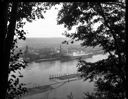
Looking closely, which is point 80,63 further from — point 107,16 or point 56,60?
point 56,60

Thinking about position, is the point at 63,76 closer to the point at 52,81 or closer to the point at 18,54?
the point at 52,81

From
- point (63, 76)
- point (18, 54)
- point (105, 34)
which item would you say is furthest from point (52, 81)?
point (18, 54)

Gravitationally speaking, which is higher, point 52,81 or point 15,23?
point 15,23

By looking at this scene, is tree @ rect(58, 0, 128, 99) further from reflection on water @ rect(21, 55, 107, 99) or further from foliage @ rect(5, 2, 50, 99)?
reflection on water @ rect(21, 55, 107, 99)

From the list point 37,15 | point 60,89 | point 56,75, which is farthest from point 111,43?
point 56,75

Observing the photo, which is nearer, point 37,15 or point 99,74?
point 37,15

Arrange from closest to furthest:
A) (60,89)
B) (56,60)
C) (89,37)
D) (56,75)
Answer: (89,37) → (60,89) → (56,75) → (56,60)
